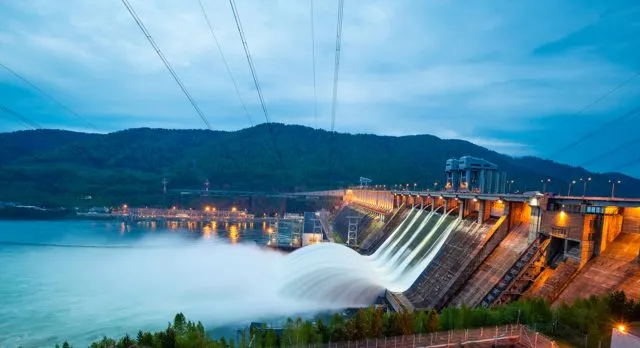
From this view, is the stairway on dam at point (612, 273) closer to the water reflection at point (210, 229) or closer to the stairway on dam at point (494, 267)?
the stairway on dam at point (494, 267)

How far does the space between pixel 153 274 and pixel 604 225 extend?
129ft

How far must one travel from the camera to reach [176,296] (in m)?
32.6

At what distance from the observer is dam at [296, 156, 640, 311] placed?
16.6 m

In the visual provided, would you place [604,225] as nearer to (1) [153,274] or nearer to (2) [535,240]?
(2) [535,240]

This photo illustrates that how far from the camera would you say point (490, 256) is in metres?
22.8

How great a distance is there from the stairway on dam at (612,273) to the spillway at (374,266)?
10.9 m

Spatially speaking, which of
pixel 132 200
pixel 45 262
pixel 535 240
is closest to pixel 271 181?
pixel 132 200

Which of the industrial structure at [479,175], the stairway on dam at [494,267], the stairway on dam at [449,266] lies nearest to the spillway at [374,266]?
the stairway on dam at [449,266]

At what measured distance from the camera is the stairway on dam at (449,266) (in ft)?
73.3

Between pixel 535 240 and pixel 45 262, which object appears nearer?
pixel 535 240

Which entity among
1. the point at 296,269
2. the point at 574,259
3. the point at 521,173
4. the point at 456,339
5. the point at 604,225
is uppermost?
the point at 521,173

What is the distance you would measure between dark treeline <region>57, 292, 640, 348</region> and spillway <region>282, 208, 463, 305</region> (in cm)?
1252

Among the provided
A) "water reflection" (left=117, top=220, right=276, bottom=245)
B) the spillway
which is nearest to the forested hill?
"water reflection" (left=117, top=220, right=276, bottom=245)

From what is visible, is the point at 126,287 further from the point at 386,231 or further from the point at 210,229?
the point at 210,229
